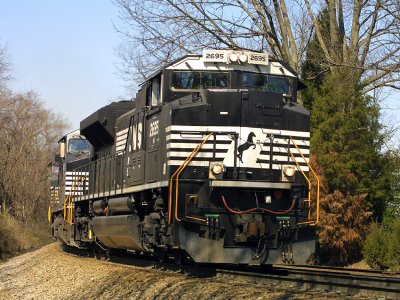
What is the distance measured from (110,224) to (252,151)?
175 inches

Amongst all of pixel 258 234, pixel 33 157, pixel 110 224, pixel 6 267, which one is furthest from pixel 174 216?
pixel 33 157

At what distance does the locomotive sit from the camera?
11.6 metres

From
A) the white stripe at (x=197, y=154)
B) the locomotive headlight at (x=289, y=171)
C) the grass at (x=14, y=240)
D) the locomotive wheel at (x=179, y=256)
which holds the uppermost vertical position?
the white stripe at (x=197, y=154)

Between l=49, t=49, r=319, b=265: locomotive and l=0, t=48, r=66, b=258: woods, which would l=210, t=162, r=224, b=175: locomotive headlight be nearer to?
l=49, t=49, r=319, b=265: locomotive

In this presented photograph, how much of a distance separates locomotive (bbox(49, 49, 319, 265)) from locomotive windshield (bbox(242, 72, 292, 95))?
20mm

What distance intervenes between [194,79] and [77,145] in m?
11.4

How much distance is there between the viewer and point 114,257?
1800 cm

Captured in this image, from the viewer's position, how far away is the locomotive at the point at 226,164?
1155 centimetres

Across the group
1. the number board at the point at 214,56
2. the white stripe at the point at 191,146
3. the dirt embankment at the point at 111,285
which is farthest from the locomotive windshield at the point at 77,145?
the white stripe at the point at 191,146

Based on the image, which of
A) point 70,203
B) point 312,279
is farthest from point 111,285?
point 70,203

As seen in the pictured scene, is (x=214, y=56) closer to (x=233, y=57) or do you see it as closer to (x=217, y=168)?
(x=233, y=57)

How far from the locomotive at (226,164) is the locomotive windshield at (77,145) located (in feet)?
32.4

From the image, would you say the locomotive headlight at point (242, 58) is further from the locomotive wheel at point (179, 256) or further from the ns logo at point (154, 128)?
the locomotive wheel at point (179, 256)

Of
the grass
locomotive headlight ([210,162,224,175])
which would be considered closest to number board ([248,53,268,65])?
locomotive headlight ([210,162,224,175])
